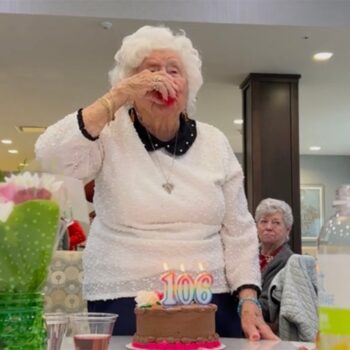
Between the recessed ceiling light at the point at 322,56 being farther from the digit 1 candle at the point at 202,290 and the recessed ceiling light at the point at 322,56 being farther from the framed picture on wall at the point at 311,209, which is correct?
the framed picture on wall at the point at 311,209

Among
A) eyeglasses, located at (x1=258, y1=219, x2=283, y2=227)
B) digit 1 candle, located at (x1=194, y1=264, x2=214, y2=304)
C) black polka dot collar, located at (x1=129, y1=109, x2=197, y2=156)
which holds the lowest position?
digit 1 candle, located at (x1=194, y1=264, x2=214, y2=304)

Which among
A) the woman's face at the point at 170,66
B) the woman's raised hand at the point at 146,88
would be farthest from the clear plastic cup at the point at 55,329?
the woman's face at the point at 170,66

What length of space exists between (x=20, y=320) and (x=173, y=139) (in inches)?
36.8

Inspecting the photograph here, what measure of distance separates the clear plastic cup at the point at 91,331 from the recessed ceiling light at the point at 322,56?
15.4 ft

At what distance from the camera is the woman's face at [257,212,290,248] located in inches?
152

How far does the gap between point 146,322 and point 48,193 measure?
1.88 feet

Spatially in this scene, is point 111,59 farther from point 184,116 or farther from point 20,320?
point 20,320

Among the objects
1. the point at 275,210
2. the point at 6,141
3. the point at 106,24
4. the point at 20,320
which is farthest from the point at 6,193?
the point at 6,141

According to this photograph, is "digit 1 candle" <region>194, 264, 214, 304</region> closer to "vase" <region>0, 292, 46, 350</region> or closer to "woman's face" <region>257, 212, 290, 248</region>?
"vase" <region>0, 292, 46, 350</region>

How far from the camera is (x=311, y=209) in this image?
1068 cm

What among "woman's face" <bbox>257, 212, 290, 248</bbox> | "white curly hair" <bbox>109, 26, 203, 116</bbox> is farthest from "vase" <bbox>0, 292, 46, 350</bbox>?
"woman's face" <bbox>257, 212, 290, 248</bbox>

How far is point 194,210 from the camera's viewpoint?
55.7 inches

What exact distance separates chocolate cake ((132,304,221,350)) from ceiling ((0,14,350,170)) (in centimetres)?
262

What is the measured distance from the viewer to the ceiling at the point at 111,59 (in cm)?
461
